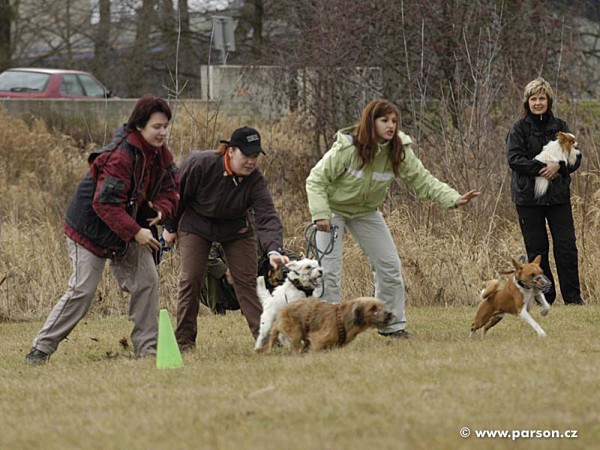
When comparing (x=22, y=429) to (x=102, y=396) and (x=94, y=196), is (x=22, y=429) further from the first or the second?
(x=94, y=196)

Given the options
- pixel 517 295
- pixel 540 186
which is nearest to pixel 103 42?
pixel 540 186

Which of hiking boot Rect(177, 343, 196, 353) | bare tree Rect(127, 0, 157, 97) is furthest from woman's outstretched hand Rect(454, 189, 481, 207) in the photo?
bare tree Rect(127, 0, 157, 97)

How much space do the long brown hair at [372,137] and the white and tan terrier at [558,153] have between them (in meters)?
2.36

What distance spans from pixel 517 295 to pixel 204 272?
2391mm

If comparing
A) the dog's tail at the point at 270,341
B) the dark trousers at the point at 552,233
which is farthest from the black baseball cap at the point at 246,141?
the dark trousers at the point at 552,233

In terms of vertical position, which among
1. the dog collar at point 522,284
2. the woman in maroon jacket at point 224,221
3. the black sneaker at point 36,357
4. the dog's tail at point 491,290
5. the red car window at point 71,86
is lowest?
the black sneaker at point 36,357

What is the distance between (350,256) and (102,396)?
589cm

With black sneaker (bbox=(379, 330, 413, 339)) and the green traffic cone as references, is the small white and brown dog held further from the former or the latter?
black sneaker (bbox=(379, 330, 413, 339))

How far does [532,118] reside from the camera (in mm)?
11172

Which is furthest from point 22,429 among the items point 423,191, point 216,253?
point 216,253

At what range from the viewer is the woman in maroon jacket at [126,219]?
27.0ft

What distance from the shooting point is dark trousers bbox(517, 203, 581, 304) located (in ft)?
37.0

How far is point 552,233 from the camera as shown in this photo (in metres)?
11.4

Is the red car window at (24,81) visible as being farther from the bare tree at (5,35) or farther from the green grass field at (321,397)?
the green grass field at (321,397)
